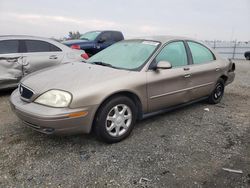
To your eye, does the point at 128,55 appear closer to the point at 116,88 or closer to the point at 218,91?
the point at 116,88

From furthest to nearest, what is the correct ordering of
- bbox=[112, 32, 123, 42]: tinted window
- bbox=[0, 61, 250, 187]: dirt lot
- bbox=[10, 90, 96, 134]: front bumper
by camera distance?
bbox=[112, 32, 123, 42]: tinted window < bbox=[10, 90, 96, 134]: front bumper < bbox=[0, 61, 250, 187]: dirt lot

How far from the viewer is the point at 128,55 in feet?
12.9

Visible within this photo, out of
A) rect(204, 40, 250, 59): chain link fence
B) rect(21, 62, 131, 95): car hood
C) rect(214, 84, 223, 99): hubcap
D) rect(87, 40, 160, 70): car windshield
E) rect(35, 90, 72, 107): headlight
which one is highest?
rect(87, 40, 160, 70): car windshield

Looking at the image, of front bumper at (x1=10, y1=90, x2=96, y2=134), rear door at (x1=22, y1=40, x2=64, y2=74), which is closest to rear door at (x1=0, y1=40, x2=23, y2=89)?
rear door at (x1=22, y1=40, x2=64, y2=74)

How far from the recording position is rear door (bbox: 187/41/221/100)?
440cm

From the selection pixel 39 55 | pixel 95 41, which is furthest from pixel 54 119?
pixel 95 41

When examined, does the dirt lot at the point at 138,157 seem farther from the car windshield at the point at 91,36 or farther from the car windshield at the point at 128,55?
the car windshield at the point at 91,36

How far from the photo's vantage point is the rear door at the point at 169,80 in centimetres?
367

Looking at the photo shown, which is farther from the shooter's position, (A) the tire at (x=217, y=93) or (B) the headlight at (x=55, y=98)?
(A) the tire at (x=217, y=93)

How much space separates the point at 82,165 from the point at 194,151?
1.48 m

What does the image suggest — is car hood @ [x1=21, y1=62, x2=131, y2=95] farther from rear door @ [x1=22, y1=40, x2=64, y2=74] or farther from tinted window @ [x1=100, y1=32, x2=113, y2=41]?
tinted window @ [x1=100, y1=32, x2=113, y2=41]

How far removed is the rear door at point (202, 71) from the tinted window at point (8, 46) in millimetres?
3875

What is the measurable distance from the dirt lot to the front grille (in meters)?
0.64

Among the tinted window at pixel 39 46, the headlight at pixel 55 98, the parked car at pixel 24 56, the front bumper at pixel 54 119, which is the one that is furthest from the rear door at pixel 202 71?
the tinted window at pixel 39 46
